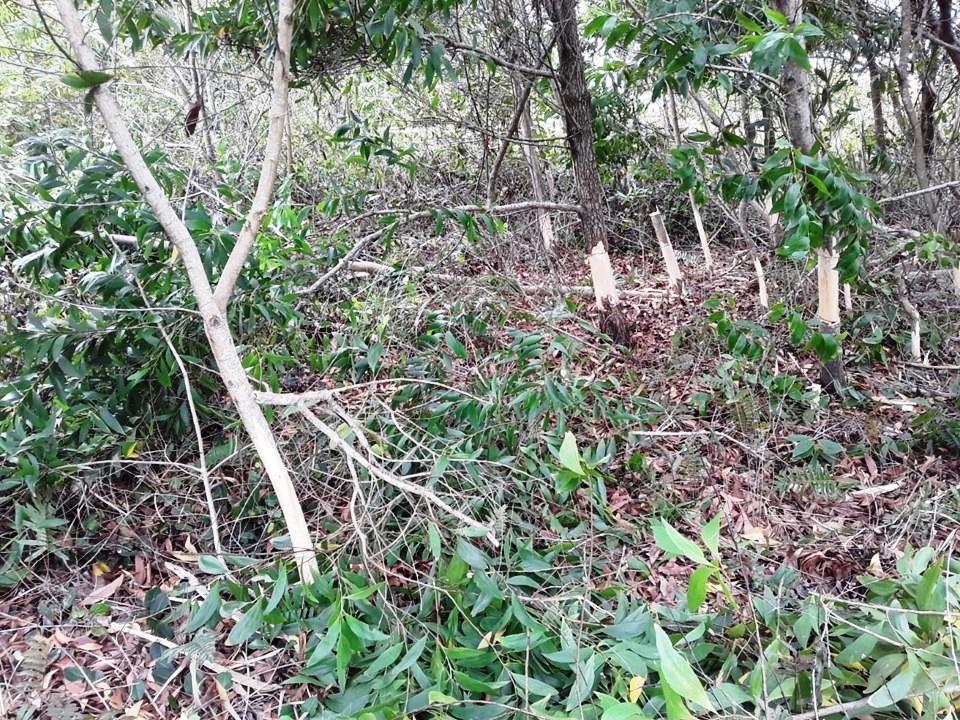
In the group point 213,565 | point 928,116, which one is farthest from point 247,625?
point 928,116

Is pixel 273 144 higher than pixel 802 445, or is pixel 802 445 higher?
pixel 273 144

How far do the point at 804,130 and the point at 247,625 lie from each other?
2875 mm

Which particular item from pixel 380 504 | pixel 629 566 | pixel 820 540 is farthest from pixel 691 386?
pixel 380 504

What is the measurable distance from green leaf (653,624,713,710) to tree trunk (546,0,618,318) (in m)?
2.57

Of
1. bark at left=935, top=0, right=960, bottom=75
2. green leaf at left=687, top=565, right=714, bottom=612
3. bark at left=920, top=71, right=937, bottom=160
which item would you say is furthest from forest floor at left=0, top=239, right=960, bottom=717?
bark at left=935, top=0, right=960, bottom=75

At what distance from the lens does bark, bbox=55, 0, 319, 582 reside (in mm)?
1543

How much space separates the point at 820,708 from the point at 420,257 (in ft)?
9.43

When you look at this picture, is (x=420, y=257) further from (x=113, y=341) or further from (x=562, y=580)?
(x=562, y=580)

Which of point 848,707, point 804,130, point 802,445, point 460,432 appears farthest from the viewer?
point 804,130

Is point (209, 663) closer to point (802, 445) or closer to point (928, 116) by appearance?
point (802, 445)

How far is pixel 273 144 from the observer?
66.7 inches

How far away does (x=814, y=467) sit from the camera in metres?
2.52

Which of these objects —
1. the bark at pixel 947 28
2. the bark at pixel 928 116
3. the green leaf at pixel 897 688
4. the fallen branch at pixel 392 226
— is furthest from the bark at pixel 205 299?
the bark at pixel 947 28

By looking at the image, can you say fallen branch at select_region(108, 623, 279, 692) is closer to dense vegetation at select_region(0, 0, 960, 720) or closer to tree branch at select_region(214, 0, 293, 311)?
dense vegetation at select_region(0, 0, 960, 720)
